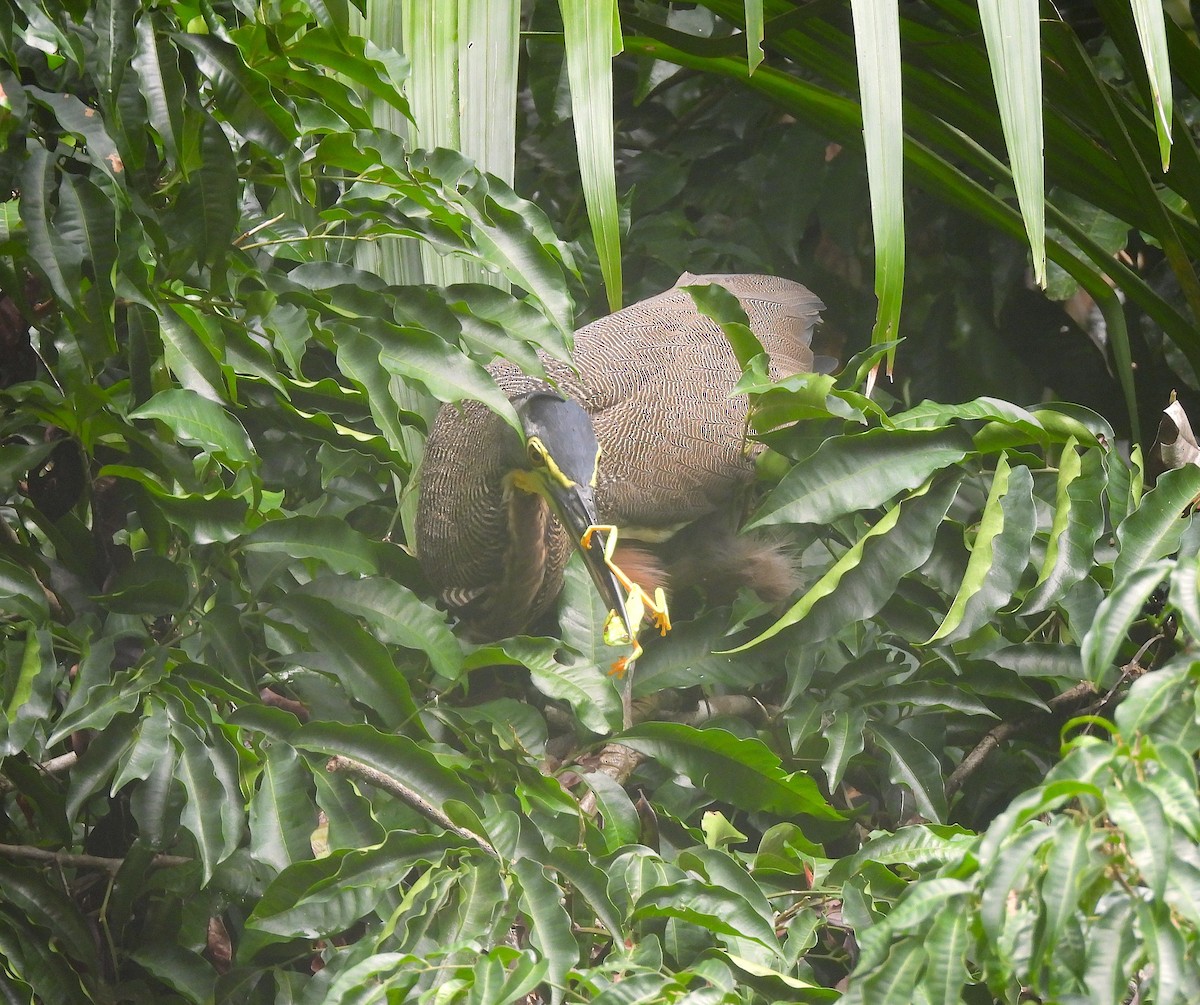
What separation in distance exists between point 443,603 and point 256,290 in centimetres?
82

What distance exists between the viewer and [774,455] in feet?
4.86

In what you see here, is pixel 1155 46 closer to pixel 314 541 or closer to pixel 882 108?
pixel 882 108

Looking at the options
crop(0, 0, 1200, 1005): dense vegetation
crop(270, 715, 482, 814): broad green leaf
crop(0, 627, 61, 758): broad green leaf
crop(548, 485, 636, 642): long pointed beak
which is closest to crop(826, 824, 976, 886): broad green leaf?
crop(0, 0, 1200, 1005): dense vegetation

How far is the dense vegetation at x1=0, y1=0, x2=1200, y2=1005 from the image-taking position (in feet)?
3.05

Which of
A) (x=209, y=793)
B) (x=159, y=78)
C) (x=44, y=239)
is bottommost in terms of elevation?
(x=209, y=793)

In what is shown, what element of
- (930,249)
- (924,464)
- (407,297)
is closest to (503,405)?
(407,297)

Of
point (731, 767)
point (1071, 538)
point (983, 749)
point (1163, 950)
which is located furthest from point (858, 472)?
point (1163, 950)

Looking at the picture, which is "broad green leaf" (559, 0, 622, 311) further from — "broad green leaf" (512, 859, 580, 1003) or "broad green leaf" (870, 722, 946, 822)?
"broad green leaf" (870, 722, 946, 822)

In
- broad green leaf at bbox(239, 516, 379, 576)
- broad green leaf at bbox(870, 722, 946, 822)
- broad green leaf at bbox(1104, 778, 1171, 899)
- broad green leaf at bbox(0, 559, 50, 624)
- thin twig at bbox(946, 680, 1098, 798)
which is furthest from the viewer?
thin twig at bbox(946, 680, 1098, 798)

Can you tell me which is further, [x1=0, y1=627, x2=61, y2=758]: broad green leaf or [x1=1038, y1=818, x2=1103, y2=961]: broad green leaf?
[x1=0, y1=627, x2=61, y2=758]: broad green leaf

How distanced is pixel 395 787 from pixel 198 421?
1.16 feet

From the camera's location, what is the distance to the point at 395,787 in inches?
41.3

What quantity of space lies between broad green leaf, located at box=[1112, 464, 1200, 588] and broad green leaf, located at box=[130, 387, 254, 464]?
747 millimetres

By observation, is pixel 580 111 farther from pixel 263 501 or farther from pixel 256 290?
pixel 263 501
